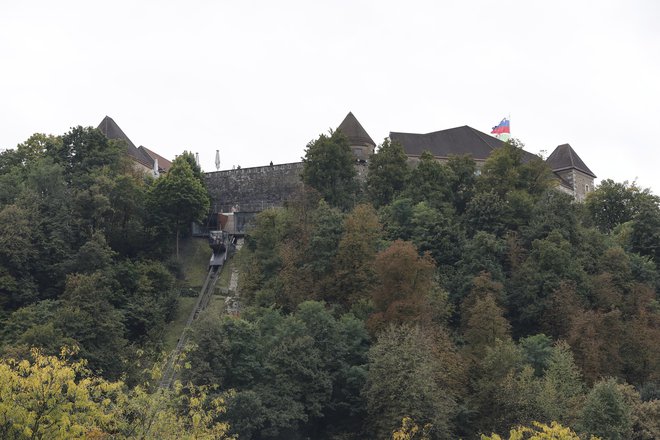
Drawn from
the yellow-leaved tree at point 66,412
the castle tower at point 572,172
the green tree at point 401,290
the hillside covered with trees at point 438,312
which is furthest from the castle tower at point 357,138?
the yellow-leaved tree at point 66,412

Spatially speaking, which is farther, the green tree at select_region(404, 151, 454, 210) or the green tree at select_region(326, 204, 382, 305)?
the green tree at select_region(404, 151, 454, 210)

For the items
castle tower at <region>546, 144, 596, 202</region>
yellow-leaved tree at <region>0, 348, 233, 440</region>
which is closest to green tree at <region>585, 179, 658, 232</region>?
castle tower at <region>546, 144, 596, 202</region>

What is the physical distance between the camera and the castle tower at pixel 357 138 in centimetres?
6556

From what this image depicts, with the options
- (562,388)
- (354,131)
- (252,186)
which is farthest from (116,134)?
(562,388)

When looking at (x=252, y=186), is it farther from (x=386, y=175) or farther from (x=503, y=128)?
(x=503, y=128)

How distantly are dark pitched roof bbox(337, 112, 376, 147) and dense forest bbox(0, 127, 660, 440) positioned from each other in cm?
659

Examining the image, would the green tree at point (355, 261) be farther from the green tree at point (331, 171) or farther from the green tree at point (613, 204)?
the green tree at point (613, 204)

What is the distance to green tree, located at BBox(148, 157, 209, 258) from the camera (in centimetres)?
5647

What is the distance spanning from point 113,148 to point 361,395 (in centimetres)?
2797

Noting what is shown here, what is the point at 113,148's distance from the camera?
5894 centimetres

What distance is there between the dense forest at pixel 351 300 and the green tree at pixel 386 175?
13cm

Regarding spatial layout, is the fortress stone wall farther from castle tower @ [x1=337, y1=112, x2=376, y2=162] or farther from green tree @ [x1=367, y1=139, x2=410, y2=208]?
green tree @ [x1=367, y1=139, x2=410, y2=208]

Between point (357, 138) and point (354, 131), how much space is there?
2.41 ft

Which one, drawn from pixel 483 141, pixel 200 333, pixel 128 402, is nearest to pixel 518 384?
pixel 200 333
